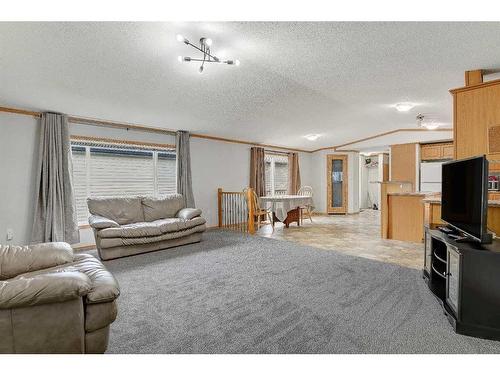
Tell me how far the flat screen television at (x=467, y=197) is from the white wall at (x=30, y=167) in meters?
4.57

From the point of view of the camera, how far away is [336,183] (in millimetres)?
8922

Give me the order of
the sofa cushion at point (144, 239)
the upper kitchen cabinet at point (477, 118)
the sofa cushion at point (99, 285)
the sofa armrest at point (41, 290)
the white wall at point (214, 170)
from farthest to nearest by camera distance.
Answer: the white wall at point (214, 170), the sofa cushion at point (144, 239), the upper kitchen cabinet at point (477, 118), the sofa cushion at point (99, 285), the sofa armrest at point (41, 290)

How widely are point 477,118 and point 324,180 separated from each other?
600cm

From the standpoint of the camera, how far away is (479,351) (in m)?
1.61

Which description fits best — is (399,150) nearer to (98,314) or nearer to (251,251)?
(251,251)

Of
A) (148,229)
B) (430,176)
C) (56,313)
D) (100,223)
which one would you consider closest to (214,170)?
(148,229)

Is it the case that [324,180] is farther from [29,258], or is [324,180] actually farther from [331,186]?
[29,258]

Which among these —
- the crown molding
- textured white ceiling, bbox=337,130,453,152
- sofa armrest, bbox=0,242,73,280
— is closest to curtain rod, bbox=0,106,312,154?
the crown molding

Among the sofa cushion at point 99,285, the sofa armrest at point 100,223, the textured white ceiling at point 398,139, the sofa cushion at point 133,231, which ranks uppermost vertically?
the textured white ceiling at point 398,139

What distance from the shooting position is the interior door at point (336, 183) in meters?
8.84

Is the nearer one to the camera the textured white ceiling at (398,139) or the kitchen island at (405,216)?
the kitchen island at (405,216)

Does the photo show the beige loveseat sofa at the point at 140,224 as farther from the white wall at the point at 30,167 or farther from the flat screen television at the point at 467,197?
the flat screen television at the point at 467,197

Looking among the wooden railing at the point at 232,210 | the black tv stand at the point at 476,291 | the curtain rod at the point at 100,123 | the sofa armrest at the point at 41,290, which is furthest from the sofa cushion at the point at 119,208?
the black tv stand at the point at 476,291
